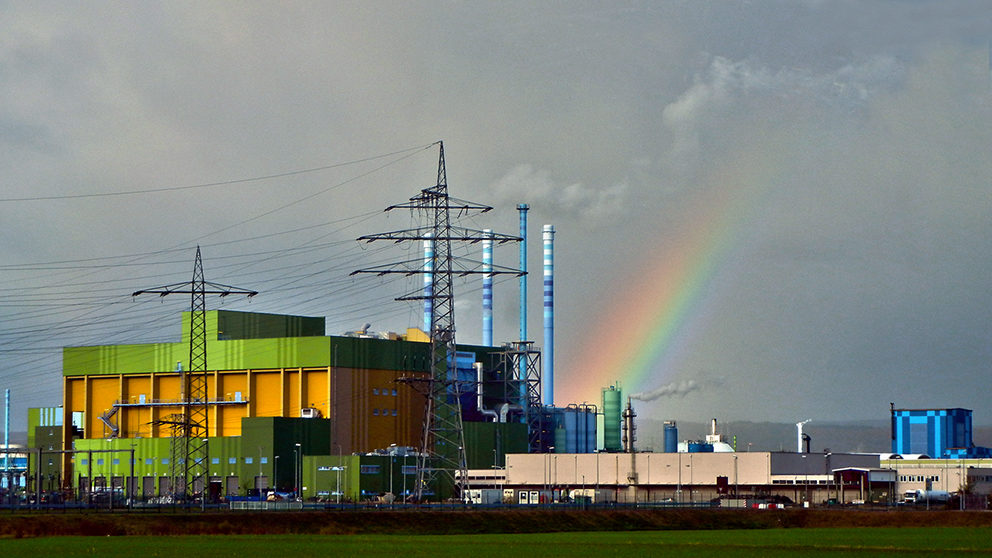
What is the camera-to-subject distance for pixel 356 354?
5576 inches

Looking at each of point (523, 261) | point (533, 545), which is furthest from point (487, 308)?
point (533, 545)

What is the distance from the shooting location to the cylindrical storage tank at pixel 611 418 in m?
171

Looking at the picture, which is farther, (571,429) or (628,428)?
(571,429)

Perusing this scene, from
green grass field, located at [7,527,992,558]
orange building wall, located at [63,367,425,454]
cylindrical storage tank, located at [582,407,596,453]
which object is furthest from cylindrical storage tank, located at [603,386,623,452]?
green grass field, located at [7,527,992,558]

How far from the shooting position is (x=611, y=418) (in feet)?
561

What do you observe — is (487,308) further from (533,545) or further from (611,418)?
(533,545)

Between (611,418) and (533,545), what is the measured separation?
111 metres

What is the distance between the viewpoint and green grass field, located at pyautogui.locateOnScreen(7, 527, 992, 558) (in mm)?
53125

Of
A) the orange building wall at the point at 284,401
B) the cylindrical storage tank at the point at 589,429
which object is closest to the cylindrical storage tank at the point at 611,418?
the cylindrical storage tank at the point at 589,429

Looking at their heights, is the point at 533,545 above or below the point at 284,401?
below

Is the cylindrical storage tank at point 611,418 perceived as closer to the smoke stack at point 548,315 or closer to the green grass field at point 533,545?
the smoke stack at point 548,315

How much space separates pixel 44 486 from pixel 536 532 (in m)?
86.0

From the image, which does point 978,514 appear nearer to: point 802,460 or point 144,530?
point 802,460

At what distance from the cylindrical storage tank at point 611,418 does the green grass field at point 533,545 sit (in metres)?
95.8
